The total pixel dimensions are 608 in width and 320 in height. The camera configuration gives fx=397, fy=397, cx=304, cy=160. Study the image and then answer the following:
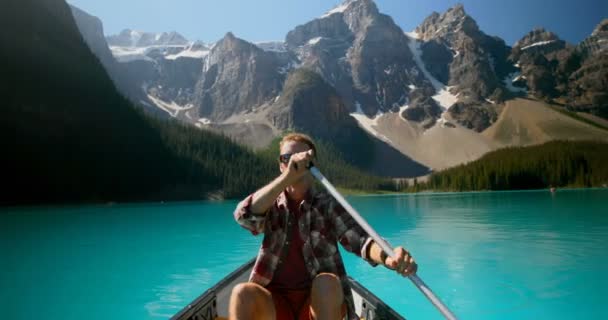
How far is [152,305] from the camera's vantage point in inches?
501

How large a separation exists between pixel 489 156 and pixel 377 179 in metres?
47.4

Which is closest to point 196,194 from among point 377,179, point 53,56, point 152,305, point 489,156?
point 53,56

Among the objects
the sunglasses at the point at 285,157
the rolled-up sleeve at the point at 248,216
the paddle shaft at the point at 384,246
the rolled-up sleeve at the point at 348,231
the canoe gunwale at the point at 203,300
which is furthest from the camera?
the canoe gunwale at the point at 203,300

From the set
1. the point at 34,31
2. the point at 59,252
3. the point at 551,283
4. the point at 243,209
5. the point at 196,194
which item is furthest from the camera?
the point at 196,194

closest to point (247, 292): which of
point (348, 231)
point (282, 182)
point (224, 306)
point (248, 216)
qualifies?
point (248, 216)

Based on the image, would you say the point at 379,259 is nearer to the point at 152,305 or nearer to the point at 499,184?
the point at 152,305

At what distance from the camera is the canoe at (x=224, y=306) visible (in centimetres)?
482

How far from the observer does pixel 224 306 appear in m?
6.25

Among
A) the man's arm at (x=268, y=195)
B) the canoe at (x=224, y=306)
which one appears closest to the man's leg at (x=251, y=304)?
the man's arm at (x=268, y=195)

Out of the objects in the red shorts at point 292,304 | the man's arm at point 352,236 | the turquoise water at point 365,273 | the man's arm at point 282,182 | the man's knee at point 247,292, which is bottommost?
the turquoise water at point 365,273

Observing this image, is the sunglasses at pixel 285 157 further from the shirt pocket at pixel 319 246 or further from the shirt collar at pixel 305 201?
the shirt pocket at pixel 319 246

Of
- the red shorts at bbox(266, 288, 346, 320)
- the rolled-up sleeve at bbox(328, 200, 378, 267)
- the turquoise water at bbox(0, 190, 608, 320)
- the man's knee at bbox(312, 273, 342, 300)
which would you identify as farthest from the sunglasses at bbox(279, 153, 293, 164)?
the turquoise water at bbox(0, 190, 608, 320)

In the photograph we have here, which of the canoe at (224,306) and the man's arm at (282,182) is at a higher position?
the man's arm at (282,182)

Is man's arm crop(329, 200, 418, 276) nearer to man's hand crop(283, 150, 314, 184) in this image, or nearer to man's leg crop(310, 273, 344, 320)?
man's leg crop(310, 273, 344, 320)
